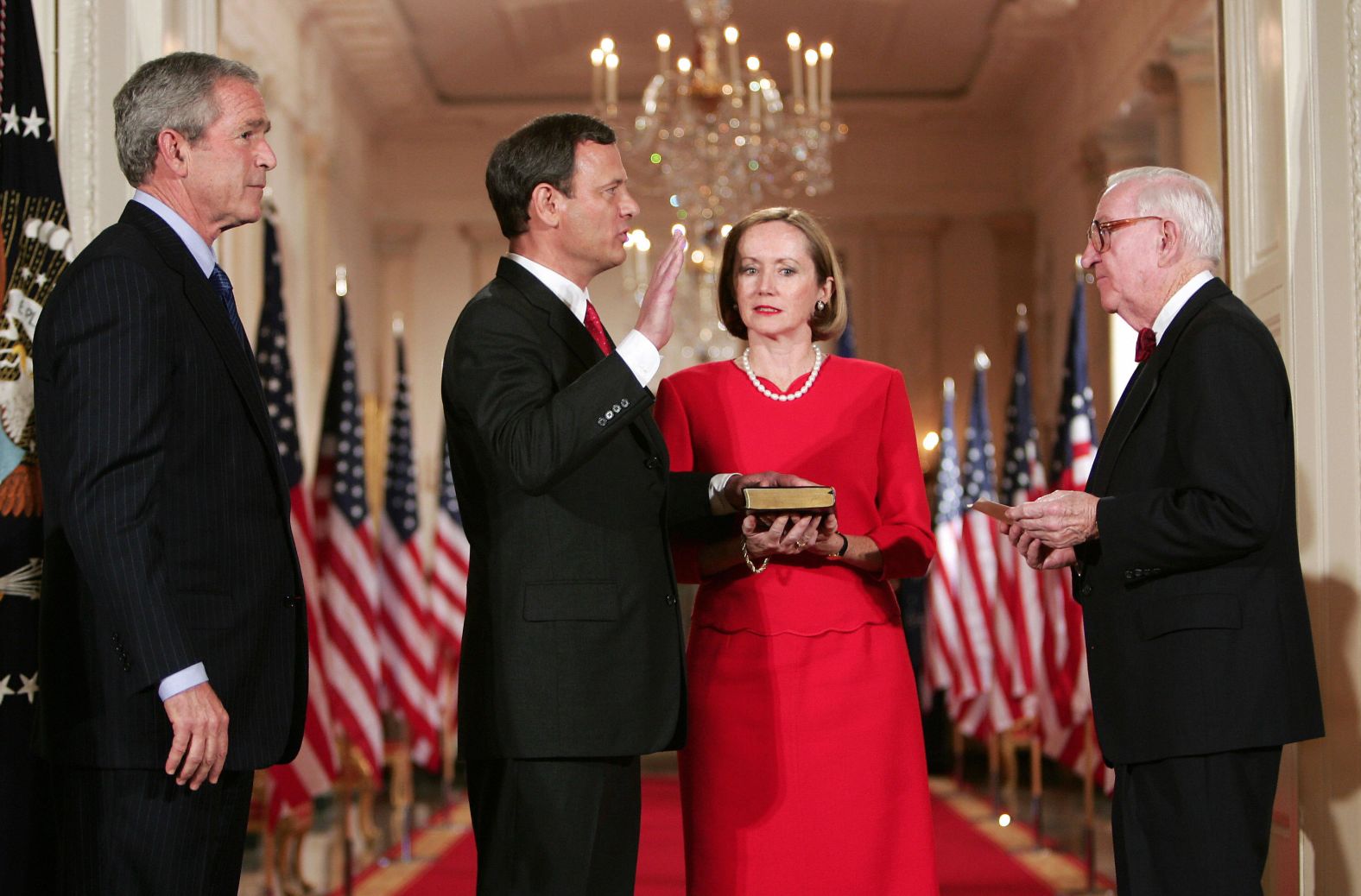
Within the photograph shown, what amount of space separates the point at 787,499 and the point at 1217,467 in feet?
2.66

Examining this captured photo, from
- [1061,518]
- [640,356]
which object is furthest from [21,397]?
[1061,518]

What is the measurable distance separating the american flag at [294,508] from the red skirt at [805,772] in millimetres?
3497

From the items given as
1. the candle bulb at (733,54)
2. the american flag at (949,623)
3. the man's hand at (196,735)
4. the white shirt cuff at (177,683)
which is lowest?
the american flag at (949,623)

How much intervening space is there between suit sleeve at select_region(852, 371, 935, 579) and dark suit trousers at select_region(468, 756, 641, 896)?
871 mm

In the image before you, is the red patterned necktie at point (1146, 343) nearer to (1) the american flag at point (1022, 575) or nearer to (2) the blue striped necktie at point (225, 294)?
(2) the blue striped necktie at point (225, 294)

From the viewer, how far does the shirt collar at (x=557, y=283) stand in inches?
109

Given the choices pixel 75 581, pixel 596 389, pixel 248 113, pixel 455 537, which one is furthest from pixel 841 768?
pixel 455 537

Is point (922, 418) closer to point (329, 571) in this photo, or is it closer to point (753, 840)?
point (329, 571)

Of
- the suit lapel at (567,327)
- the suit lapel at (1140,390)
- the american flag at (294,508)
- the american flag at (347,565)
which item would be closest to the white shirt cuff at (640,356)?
the suit lapel at (567,327)

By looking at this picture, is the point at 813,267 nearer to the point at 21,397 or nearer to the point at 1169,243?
the point at 1169,243

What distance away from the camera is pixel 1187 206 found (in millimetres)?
2867

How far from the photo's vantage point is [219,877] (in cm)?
249

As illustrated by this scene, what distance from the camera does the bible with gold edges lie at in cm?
282

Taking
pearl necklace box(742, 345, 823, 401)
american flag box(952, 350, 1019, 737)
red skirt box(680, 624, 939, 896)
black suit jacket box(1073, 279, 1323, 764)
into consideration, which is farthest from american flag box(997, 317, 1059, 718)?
black suit jacket box(1073, 279, 1323, 764)
